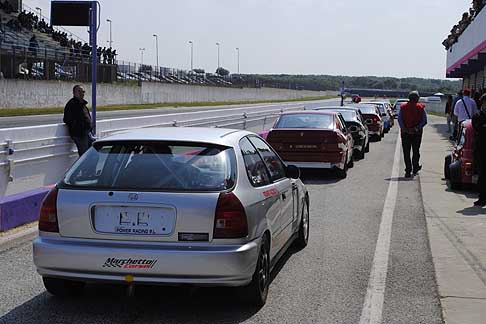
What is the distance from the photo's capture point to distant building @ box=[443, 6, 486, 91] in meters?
29.4

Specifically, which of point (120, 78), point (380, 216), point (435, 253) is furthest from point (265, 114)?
point (120, 78)

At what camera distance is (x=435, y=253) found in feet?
26.0

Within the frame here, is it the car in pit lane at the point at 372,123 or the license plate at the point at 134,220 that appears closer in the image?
the license plate at the point at 134,220

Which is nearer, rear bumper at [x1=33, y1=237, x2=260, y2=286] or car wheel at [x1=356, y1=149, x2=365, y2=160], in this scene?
rear bumper at [x1=33, y1=237, x2=260, y2=286]

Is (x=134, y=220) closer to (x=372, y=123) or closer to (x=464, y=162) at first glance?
(x=464, y=162)

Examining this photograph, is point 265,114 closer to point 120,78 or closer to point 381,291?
point 381,291

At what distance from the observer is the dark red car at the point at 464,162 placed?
1258cm

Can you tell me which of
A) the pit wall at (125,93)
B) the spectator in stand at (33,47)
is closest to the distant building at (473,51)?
the pit wall at (125,93)

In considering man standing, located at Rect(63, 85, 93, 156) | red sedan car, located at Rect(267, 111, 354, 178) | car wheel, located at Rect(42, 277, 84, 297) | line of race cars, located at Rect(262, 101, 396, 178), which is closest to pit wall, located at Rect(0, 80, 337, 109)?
line of race cars, located at Rect(262, 101, 396, 178)

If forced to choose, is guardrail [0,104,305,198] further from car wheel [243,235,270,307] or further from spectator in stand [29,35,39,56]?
spectator in stand [29,35,39,56]

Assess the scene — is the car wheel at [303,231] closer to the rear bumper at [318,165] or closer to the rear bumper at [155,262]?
the rear bumper at [155,262]

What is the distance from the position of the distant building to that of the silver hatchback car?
24230mm

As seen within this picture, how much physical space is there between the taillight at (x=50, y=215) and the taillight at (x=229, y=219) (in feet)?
4.14

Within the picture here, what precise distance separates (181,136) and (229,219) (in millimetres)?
996
